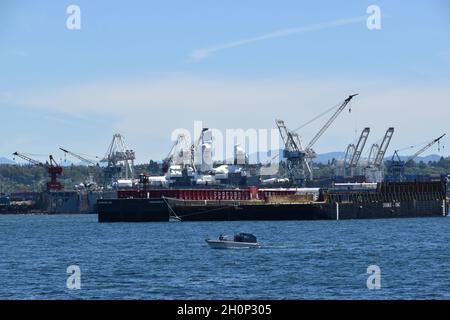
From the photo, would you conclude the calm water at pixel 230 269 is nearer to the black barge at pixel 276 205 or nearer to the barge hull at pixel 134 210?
the barge hull at pixel 134 210

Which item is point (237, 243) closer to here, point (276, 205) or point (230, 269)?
point (230, 269)

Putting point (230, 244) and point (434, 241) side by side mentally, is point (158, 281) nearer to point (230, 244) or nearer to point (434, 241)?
point (230, 244)

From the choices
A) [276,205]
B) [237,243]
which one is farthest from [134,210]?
[237,243]

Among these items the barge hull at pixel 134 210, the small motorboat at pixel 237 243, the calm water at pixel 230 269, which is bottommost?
the calm water at pixel 230 269

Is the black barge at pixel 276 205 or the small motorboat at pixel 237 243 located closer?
the small motorboat at pixel 237 243

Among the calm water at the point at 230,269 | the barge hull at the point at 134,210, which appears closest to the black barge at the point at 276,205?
the barge hull at the point at 134,210

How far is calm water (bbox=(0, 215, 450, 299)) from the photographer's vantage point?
45.5 m

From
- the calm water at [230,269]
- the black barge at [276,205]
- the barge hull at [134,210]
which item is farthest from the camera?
the black barge at [276,205]

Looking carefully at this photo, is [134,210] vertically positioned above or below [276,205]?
below

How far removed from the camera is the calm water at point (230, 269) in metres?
45.5

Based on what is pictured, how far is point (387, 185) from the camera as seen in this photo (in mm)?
173875

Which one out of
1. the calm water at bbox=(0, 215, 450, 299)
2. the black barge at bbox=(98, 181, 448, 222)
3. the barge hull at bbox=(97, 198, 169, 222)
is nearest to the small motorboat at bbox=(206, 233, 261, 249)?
the calm water at bbox=(0, 215, 450, 299)

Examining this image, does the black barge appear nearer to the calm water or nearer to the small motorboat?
the calm water

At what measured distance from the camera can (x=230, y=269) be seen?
5869cm
